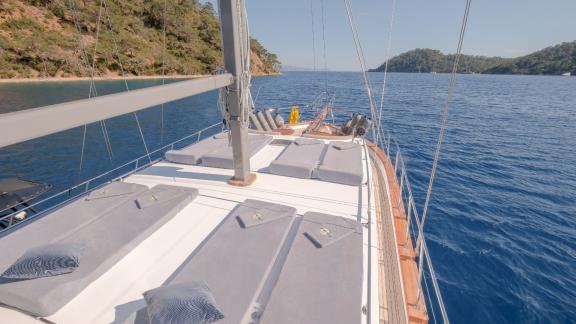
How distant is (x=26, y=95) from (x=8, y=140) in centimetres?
4403

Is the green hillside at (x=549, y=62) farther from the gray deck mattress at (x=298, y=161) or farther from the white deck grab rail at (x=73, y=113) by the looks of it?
the white deck grab rail at (x=73, y=113)

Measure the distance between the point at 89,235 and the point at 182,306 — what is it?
6.94ft

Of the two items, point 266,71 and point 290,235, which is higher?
point 266,71

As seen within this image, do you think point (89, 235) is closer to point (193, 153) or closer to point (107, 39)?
point (193, 153)

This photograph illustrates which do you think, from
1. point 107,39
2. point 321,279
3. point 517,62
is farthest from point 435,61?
point 321,279

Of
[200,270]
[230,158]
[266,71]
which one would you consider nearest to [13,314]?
[200,270]

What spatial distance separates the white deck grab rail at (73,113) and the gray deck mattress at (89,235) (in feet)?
5.23

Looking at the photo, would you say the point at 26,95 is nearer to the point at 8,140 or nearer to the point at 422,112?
the point at 8,140

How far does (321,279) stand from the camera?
2.74 metres

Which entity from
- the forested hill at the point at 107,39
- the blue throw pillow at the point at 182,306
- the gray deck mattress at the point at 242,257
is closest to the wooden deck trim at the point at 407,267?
the gray deck mattress at the point at 242,257

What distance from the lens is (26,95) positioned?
3212 centimetres

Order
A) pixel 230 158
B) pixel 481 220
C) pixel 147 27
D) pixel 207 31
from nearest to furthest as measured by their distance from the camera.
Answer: pixel 230 158 < pixel 481 220 < pixel 147 27 < pixel 207 31

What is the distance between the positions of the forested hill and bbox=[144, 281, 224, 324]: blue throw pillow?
1351 inches

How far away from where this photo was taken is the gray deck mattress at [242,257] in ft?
8.41
